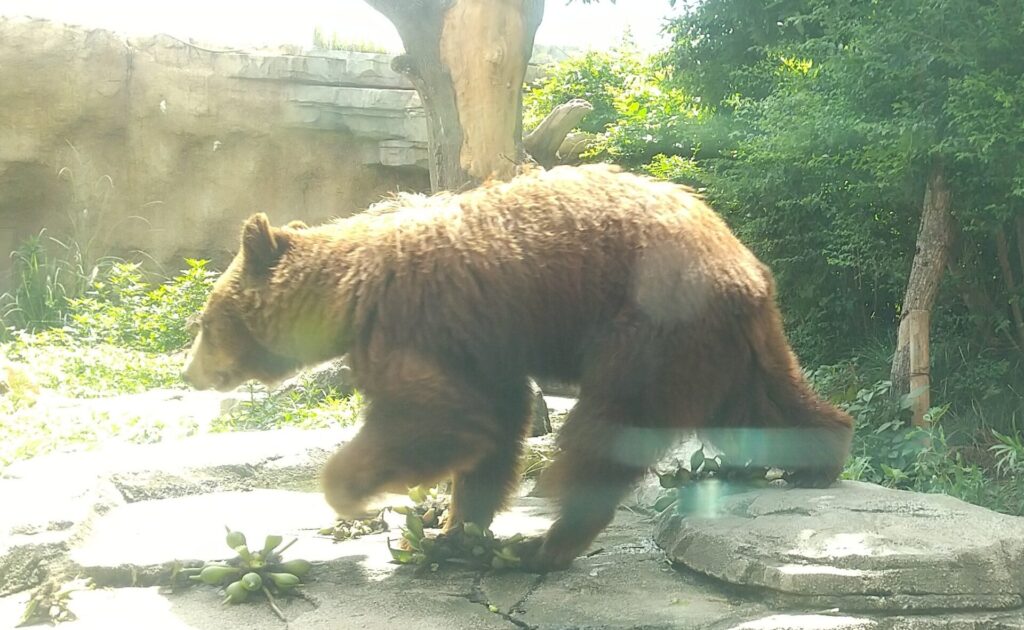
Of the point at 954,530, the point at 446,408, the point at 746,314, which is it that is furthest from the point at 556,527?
the point at 954,530

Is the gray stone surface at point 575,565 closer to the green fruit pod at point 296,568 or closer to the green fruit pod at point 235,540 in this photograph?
the green fruit pod at point 296,568

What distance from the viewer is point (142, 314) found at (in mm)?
10867

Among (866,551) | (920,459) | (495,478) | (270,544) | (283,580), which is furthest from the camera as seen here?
(920,459)

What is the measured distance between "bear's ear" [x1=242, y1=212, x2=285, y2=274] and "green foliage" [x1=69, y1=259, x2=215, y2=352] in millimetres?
6087

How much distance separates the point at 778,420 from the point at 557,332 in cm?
104

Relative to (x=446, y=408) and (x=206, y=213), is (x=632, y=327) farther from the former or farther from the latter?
(x=206, y=213)

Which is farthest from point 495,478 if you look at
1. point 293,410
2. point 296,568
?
point 293,410

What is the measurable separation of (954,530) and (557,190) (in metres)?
1.99

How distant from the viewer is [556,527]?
409 centimetres

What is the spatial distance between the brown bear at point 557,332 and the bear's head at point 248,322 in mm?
16

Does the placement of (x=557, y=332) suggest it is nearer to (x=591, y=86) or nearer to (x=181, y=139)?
(x=591, y=86)

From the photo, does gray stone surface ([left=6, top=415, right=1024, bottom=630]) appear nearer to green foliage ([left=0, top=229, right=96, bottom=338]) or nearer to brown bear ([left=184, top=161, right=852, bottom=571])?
brown bear ([left=184, top=161, right=852, bottom=571])

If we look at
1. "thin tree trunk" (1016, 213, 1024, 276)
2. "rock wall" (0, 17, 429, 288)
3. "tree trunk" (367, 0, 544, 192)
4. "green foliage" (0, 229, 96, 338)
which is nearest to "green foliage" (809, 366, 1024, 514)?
"thin tree trunk" (1016, 213, 1024, 276)

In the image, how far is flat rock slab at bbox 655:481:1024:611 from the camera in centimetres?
334
